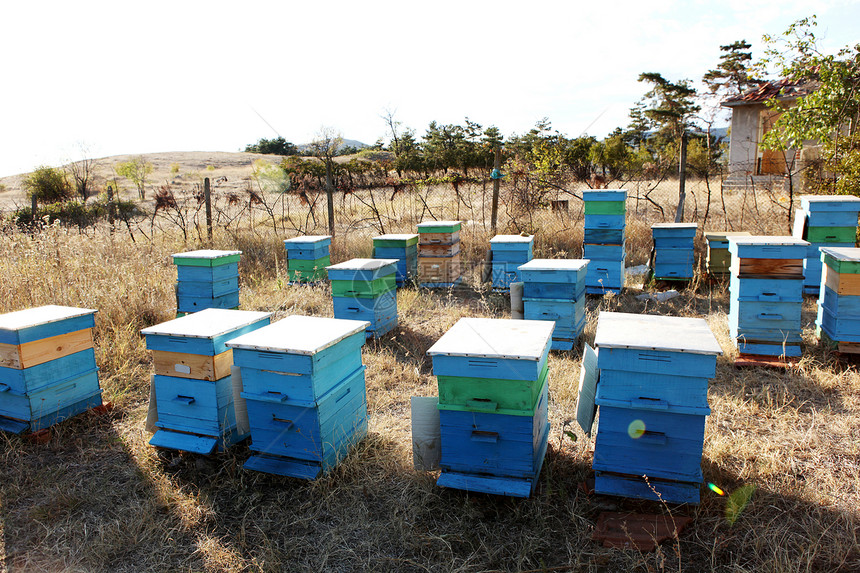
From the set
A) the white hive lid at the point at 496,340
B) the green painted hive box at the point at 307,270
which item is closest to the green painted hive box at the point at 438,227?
the green painted hive box at the point at 307,270

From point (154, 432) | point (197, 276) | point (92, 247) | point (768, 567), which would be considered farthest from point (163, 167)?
point (768, 567)

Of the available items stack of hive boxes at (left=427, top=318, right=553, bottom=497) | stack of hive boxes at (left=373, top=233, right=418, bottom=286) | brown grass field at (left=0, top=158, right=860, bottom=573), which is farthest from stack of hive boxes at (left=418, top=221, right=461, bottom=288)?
stack of hive boxes at (left=427, top=318, right=553, bottom=497)

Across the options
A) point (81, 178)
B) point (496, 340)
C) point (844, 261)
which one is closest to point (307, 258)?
point (496, 340)

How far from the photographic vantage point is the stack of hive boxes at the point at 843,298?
166 inches

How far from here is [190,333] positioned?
3150 millimetres

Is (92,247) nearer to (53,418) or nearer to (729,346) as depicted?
(53,418)

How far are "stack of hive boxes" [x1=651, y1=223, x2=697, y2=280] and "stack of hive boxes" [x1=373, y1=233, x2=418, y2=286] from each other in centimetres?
346

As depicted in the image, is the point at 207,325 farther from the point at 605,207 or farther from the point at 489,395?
the point at 605,207

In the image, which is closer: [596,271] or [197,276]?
[197,276]

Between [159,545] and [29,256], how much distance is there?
5.50 meters

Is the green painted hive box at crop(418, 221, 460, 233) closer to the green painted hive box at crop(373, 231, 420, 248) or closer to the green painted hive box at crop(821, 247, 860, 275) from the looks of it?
the green painted hive box at crop(373, 231, 420, 248)

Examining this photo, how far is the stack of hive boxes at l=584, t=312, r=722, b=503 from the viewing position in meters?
2.54

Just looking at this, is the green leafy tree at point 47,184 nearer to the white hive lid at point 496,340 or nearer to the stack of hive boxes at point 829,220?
the white hive lid at point 496,340

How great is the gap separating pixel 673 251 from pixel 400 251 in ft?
12.7
